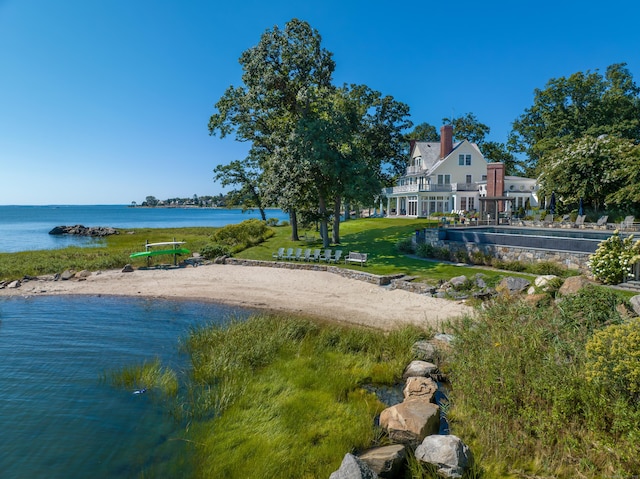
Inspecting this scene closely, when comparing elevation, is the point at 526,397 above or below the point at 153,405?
above

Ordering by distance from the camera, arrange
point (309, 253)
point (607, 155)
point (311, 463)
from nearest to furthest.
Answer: point (311, 463)
point (309, 253)
point (607, 155)

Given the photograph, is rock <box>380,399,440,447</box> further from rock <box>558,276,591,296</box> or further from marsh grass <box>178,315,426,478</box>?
rock <box>558,276,591,296</box>

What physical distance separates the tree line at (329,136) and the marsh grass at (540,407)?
52.9 feet

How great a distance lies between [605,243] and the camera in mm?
13461

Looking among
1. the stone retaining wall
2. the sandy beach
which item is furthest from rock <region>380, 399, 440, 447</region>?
the stone retaining wall

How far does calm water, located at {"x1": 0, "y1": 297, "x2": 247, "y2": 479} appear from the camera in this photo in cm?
589

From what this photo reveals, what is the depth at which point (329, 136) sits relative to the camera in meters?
22.8

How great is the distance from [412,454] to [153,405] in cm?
498

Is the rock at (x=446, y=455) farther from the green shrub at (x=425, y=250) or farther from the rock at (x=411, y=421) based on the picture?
the green shrub at (x=425, y=250)

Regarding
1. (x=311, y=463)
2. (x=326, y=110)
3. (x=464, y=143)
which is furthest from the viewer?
(x=464, y=143)

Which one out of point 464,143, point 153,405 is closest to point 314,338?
point 153,405

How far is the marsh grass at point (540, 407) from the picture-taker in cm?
478

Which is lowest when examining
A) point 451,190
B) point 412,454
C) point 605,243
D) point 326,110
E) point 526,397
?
point 412,454

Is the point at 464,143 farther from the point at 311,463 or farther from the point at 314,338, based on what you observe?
the point at 311,463
